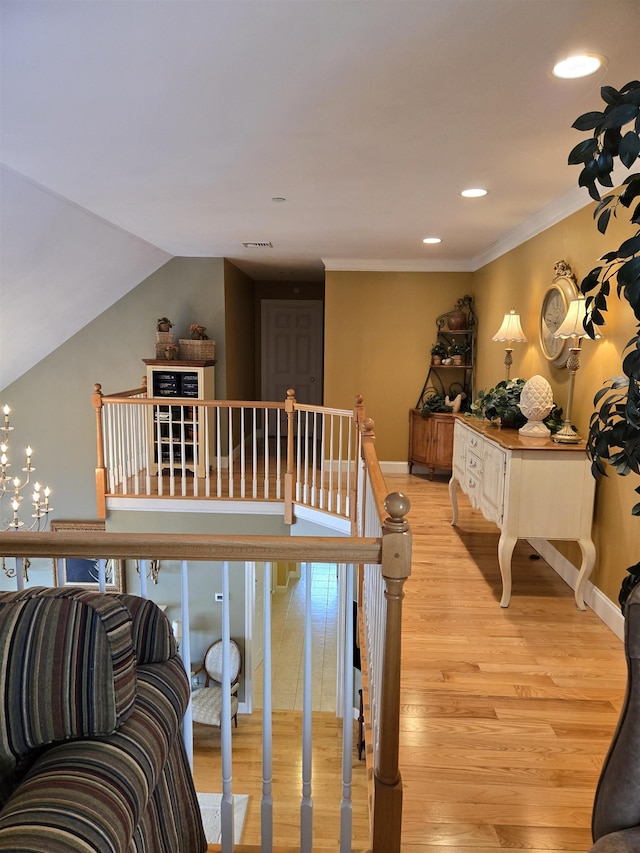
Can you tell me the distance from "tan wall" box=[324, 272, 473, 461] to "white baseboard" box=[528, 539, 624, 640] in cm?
281

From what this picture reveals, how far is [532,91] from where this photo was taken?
214 centimetres

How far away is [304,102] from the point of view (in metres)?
2.24

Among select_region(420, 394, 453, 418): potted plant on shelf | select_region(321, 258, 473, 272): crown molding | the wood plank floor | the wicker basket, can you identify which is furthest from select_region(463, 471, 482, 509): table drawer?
the wicker basket

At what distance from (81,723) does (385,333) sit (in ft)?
18.3

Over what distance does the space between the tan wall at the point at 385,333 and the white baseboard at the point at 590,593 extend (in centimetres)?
281

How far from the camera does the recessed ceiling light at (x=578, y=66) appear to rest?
6.23 feet

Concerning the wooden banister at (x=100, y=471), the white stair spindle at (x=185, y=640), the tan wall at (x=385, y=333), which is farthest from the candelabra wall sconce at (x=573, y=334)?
the wooden banister at (x=100, y=471)

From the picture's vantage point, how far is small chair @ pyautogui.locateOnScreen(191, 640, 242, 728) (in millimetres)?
5434

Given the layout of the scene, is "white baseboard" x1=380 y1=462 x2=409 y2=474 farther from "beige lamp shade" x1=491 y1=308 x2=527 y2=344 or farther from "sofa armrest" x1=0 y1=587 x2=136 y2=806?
"sofa armrest" x1=0 y1=587 x2=136 y2=806

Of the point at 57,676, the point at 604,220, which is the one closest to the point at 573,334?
the point at 604,220

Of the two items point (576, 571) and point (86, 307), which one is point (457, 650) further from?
point (86, 307)

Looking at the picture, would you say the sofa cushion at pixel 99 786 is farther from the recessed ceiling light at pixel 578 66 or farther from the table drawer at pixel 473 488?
the table drawer at pixel 473 488

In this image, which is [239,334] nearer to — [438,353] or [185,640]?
[438,353]

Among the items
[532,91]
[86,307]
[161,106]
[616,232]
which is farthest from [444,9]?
[86,307]
